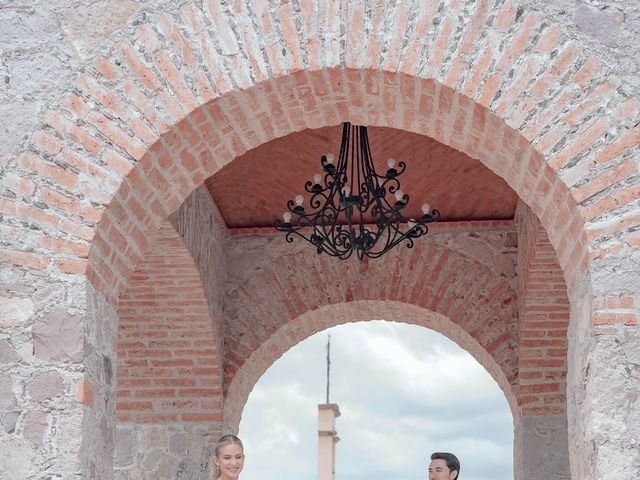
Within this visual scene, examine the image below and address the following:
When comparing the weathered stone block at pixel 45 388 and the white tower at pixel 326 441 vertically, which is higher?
the white tower at pixel 326 441

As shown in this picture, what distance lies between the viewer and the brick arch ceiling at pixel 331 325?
8.34 metres

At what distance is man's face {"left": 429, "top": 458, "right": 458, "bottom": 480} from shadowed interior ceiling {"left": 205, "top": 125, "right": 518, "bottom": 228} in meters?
2.91

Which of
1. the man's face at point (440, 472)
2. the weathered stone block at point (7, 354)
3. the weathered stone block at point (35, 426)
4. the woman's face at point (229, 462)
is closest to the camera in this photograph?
the weathered stone block at point (35, 426)

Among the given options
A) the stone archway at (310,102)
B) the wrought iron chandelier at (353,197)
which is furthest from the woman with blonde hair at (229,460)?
the wrought iron chandelier at (353,197)

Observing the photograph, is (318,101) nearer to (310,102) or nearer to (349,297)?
(310,102)

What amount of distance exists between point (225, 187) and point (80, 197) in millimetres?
3898

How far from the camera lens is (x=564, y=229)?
4.27 meters

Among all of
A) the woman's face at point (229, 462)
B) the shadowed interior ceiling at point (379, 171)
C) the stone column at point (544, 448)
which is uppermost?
the shadowed interior ceiling at point (379, 171)

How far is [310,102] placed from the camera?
4578 mm

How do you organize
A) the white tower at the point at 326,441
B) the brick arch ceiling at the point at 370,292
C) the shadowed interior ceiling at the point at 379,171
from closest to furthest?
the shadowed interior ceiling at the point at 379,171 → the brick arch ceiling at the point at 370,292 → the white tower at the point at 326,441

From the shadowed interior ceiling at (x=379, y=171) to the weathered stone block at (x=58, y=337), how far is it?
371 cm

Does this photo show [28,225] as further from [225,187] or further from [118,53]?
[225,187]

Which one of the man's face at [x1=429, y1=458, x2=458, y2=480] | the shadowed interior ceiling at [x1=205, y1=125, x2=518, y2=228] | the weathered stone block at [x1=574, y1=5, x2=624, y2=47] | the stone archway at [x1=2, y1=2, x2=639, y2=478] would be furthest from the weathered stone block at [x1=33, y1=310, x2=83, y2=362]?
the shadowed interior ceiling at [x1=205, y1=125, x2=518, y2=228]

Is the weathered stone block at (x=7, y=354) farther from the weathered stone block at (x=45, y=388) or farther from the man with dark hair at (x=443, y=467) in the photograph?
the man with dark hair at (x=443, y=467)
